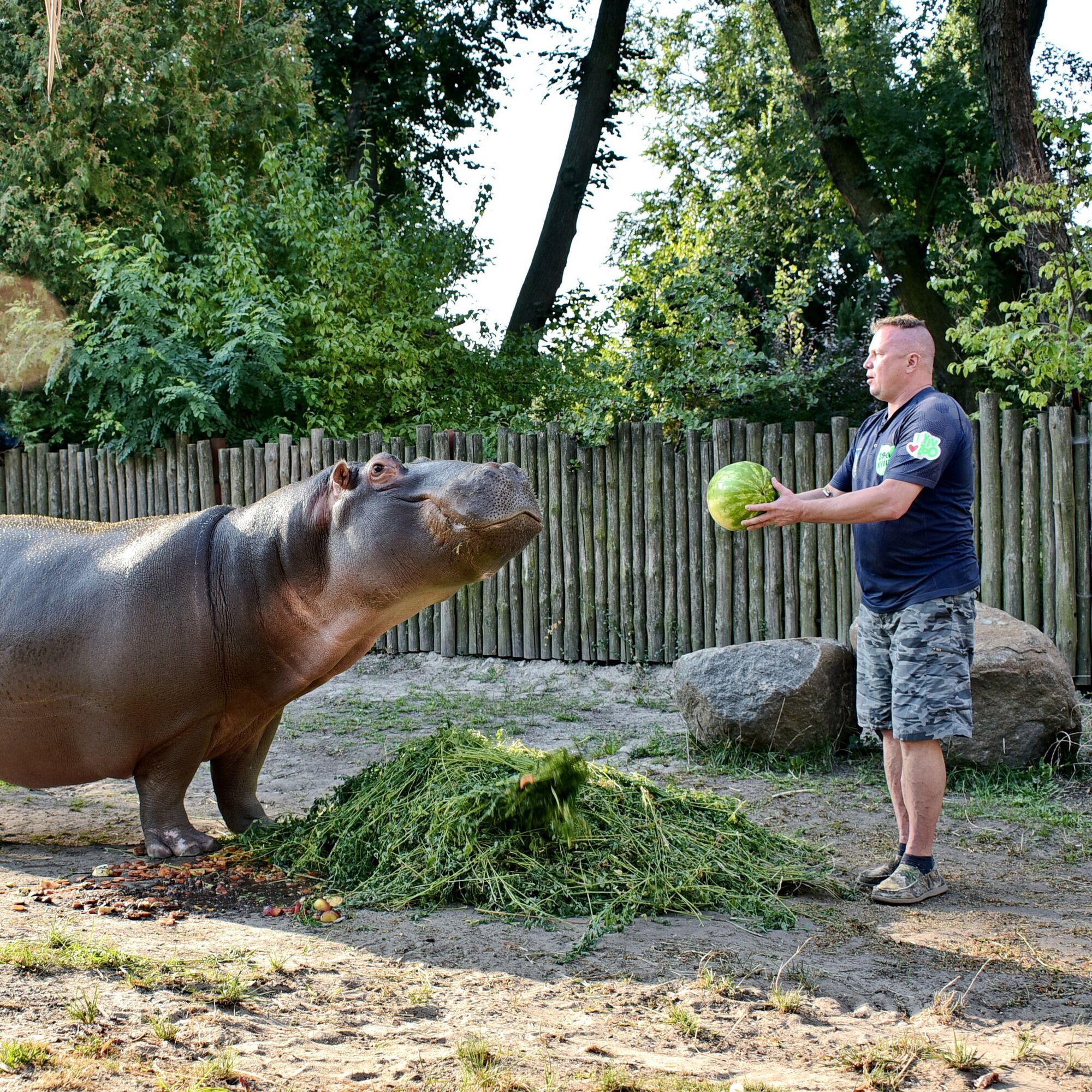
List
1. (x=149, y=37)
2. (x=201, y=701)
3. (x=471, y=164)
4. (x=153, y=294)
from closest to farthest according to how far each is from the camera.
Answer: (x=201, y=701) < (x=153, y=294) < (x=149, y=37) < (x=471, y=164)

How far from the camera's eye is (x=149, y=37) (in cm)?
1298

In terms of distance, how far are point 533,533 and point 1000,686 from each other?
9.59ft

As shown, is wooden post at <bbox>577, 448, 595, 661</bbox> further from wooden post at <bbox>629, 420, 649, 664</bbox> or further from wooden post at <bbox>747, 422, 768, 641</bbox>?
wooden post at <bbox>747, 422, 768, 641</bbox>

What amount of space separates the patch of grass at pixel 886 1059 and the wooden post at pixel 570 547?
243 inches

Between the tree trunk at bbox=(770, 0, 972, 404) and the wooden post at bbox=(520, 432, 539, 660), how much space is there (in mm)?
6467

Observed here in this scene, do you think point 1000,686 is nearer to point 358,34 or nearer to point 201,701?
point 201,701

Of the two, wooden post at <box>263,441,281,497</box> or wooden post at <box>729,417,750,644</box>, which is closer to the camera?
wooden post at <box>729,417,750,644</box>

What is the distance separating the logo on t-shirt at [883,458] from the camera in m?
3.94

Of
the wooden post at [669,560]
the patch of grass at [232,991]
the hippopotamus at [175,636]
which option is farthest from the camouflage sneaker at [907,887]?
the wooden post at [669,560]

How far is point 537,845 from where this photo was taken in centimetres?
367

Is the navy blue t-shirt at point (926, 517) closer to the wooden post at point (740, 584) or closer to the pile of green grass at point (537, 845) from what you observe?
the pile of green grass at point (537, 845)

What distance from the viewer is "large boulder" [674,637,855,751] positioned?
5680 mm

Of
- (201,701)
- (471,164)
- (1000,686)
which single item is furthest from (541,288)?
(201,701)

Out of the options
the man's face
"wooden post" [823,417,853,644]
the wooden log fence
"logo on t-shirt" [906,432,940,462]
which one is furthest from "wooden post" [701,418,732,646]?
"logo on t-shirt" [906,432,940,462]
